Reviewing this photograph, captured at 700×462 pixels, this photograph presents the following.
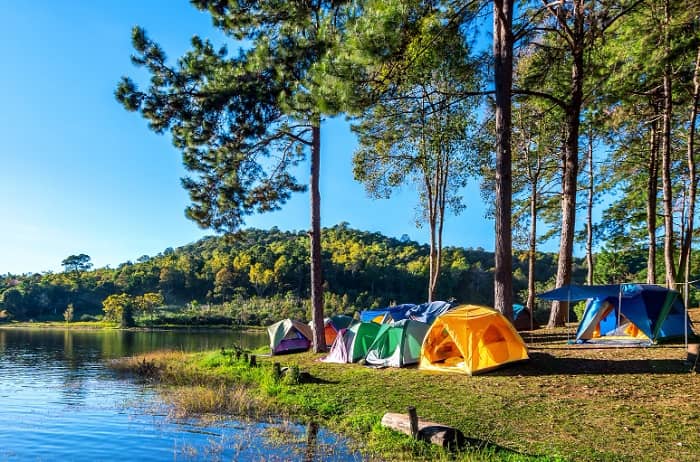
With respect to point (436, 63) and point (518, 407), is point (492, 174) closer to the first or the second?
point (436, 63)

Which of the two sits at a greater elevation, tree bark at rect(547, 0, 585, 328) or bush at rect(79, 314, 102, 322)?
tree bark at rect(547, 0, 585, 328)

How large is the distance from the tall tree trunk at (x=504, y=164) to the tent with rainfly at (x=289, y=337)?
9401mm

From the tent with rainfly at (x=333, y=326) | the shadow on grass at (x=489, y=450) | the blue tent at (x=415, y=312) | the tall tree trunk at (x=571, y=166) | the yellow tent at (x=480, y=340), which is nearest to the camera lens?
the shadow on grass at (x=489, y=450)

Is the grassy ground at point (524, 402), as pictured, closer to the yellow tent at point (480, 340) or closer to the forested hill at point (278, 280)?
the yellow tent at point (480, 340)

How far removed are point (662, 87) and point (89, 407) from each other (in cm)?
1770

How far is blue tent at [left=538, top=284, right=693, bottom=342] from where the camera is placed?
12.8 meters

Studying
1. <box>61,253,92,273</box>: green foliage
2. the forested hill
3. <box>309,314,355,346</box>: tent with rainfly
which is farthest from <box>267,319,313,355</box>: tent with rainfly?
<box>61,253,92,273</box>: green foliage

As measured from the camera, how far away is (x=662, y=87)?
48.2ft

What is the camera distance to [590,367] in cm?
1019

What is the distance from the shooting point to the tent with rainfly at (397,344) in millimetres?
12570

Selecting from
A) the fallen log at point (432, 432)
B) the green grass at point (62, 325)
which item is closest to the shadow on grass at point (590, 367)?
the fallen log at point (432, 432)

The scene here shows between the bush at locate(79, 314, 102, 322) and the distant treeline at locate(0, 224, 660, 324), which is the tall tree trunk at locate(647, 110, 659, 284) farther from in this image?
the bush at locate(79, 314, 102, 322)

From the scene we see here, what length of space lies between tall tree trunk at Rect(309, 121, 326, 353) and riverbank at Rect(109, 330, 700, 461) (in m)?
3.03

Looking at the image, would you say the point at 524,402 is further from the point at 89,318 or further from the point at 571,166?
the point at 89,318
